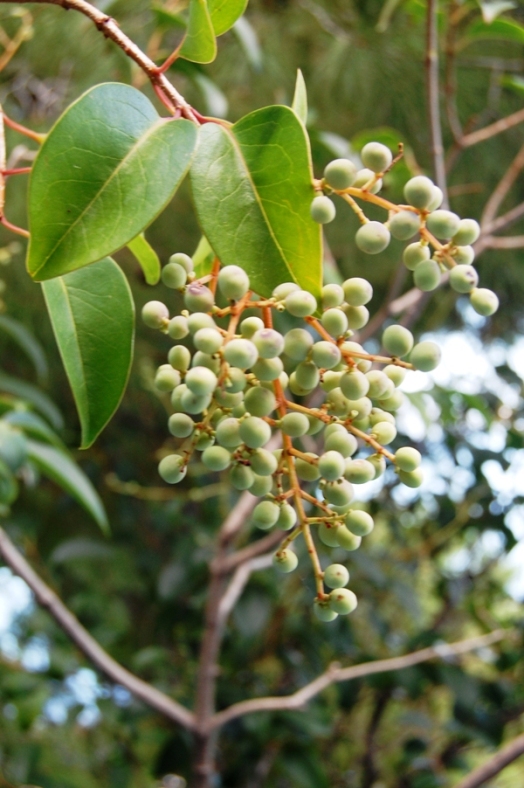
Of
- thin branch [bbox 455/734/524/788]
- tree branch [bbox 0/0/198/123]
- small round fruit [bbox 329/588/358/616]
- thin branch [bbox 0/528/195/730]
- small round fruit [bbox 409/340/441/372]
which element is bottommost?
thin branch [bbox 455/734/524/788]

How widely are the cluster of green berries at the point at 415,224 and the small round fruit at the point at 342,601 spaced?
152 millimetres

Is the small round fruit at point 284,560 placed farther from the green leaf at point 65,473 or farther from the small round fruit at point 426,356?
the green leaf at point 65,473

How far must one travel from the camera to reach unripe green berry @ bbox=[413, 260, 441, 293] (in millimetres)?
351

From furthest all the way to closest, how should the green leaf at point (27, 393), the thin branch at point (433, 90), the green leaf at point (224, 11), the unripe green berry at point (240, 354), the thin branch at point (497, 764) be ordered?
the green leaf at point (27, 393) → the thin branch at point (497, 764) → the thin branch at point (433, 90) → the green leaf at point (224, 11) → the unripe green berry at point (240, 354)

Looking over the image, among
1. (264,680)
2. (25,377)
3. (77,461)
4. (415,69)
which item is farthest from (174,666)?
(415,69)

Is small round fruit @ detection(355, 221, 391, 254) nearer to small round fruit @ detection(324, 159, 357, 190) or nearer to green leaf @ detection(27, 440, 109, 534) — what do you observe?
small round fruit @ detection(324, 159, 357, 190)

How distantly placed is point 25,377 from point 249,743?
0.98 metres

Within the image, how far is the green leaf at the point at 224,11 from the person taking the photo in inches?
16.5

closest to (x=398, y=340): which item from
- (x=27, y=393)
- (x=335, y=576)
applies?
(x=335, y=576)

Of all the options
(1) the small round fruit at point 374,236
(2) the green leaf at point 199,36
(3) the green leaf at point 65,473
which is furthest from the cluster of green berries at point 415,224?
(3) the green leaf at point 65,473

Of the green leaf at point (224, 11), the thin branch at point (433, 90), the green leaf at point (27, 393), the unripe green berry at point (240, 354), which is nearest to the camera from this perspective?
the unripe green berry at point (240, 354)

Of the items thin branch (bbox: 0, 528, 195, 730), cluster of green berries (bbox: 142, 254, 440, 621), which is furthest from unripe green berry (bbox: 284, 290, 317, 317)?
thin branch (bbox: 0, 528, 195, 730)

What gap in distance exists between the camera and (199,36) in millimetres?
396

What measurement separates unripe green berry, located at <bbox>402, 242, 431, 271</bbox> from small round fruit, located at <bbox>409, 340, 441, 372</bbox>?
0.13ft
